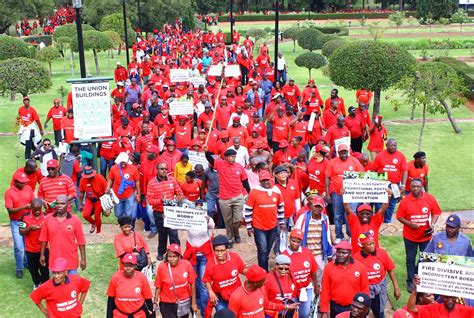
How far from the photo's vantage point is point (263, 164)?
9.93 meters

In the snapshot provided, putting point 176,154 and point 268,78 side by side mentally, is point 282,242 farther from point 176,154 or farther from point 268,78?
point 268,78

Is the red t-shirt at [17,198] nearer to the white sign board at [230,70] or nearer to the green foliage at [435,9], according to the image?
the white sign board at [230,70]

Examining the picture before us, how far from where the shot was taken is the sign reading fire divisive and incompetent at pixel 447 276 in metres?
6.21

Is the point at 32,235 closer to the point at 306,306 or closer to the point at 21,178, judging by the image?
the point at 21,178

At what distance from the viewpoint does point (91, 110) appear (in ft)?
39.5

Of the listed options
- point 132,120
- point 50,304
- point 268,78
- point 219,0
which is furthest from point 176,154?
point 219,0

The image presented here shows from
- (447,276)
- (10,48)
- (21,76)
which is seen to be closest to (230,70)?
(21,76)

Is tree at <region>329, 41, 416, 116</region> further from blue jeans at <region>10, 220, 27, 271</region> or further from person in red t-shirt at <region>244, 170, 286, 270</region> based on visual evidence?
blue jeans at <region>10, 220, 27, 271</region>

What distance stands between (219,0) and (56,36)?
1598 inches

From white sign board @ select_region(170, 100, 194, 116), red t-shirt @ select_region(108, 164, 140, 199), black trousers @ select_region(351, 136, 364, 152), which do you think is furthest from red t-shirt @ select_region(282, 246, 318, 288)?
white sign board @ select_region(170, 100, 194, 116)

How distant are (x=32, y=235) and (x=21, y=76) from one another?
12.3 metres

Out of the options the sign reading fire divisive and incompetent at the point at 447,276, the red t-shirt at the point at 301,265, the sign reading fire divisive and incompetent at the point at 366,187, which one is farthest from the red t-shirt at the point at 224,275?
the sign reading fire divisive and incompetent at the point at 366,187

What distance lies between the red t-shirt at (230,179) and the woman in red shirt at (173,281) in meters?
3.17

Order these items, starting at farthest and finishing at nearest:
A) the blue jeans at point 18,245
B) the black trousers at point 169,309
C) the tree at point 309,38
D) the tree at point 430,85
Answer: the tree at point 309,38, the tree at point 430,85, the blue jeans at point 18,245, the black trousers at point 169,309
